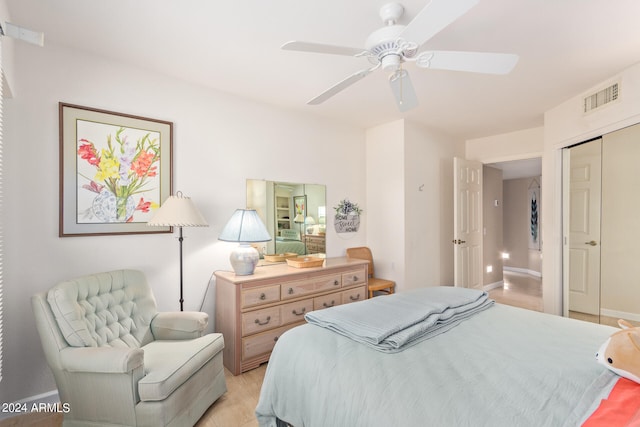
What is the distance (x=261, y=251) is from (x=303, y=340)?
69.3 inches

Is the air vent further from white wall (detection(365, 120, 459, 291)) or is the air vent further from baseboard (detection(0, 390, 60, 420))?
baseboard (detection(0, 390, 60, 420))

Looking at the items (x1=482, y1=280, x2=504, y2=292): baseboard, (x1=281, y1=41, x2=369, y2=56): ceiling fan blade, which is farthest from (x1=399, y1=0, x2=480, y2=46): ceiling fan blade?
(x1=482, y1=280, x2=504, y2=292): baseboard

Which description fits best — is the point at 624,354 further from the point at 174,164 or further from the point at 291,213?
the point at 174,164

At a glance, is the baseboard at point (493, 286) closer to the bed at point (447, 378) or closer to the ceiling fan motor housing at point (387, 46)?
the bed at point (447, 378)

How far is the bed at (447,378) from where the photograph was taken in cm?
99

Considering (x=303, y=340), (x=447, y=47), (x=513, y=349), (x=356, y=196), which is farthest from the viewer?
(x=356, y=196)

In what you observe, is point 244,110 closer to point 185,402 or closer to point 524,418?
point 185,402

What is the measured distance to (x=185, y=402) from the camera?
180 cm

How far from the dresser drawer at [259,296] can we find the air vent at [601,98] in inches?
132

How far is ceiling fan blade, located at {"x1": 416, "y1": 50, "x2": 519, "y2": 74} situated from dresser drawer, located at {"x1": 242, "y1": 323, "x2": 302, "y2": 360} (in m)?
2.30

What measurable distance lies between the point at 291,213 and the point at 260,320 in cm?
122

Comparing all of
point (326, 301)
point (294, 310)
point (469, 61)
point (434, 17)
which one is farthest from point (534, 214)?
point (434, 17)

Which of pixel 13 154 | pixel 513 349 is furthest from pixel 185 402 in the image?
pixel 13 154

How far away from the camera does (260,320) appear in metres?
2.61
